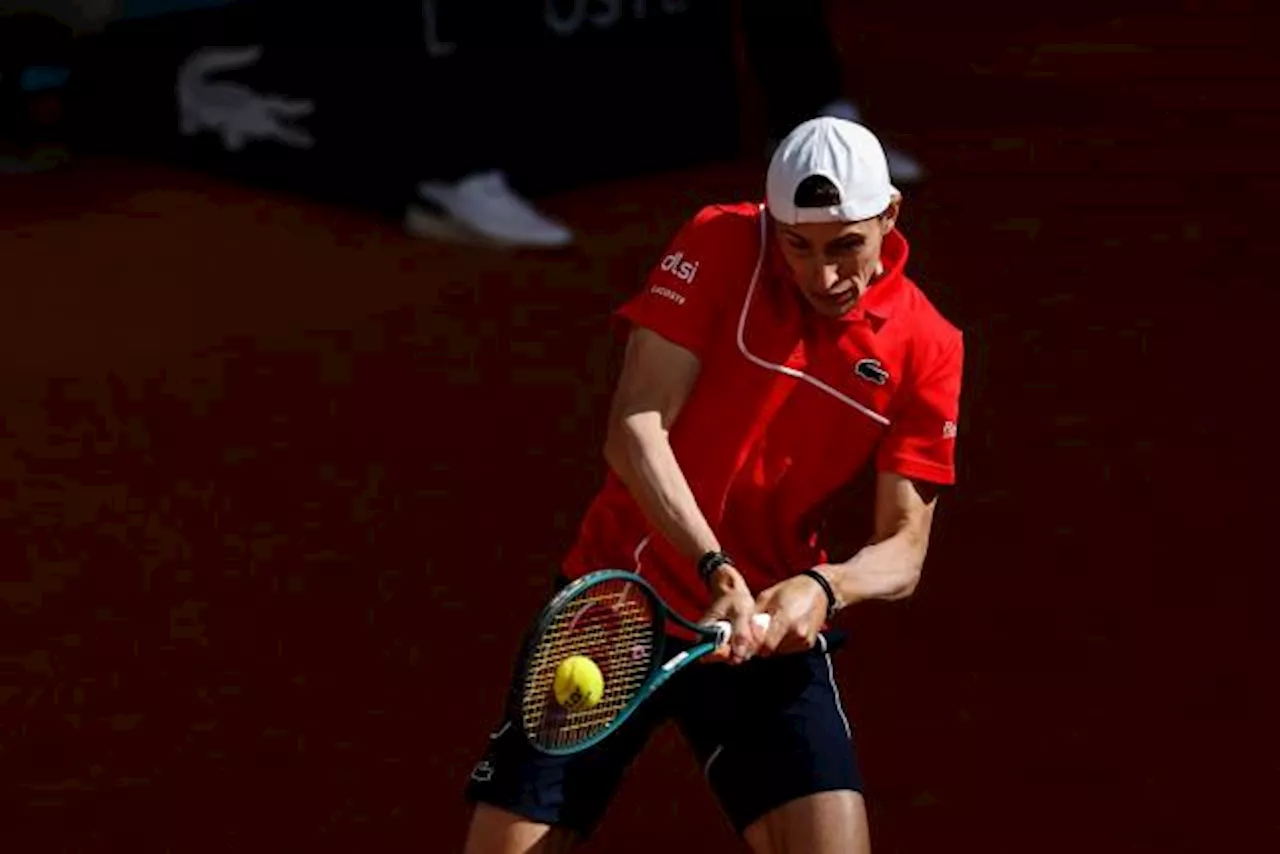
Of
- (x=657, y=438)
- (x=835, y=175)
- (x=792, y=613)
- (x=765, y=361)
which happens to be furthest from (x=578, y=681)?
(x=835, y=175)

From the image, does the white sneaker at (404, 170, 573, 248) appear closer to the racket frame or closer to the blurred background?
the blurred background

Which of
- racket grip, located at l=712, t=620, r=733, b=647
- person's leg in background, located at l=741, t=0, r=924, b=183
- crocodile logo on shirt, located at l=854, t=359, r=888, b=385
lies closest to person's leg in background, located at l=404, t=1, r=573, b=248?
person's leg in background, located at l=741, t=0, r=924, b=183

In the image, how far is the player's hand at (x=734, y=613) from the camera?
5168mm

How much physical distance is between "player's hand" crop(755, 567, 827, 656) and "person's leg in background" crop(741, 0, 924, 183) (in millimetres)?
6273

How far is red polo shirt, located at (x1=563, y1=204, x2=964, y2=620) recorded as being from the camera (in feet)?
17.9

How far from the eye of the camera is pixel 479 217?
35.8 feet

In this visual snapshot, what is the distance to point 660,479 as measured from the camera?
5355 mm

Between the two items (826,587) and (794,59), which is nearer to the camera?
(826,587)

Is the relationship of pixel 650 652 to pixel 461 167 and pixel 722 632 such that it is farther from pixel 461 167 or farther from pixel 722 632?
pixel 461 167

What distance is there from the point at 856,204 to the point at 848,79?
8.34 m

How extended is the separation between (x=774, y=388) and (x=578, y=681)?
703mm

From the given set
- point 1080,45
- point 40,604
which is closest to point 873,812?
point 40,604

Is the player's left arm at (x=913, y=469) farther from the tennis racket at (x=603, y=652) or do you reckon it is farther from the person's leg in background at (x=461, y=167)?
the person's leg in background at (x=461, y=167)

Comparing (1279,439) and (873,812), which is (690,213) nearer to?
(1279,439)
